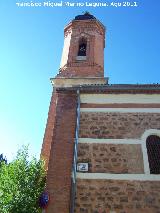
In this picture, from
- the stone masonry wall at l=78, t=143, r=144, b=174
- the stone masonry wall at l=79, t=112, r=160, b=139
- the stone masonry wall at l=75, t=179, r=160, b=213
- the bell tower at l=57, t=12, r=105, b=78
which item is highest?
the bell tower at l=57, t=12, r=105, b=78

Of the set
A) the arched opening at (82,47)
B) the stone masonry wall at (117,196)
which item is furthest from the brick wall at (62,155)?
the arched opening at (82,47)

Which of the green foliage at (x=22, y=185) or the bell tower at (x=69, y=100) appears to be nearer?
the bell tower at (x=69, y=100)

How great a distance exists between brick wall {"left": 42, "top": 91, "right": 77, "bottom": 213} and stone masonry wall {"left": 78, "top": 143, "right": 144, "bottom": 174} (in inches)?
19.3

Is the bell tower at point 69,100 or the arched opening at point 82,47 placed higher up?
the arched opening at point 82,47

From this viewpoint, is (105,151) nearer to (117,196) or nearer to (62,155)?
(62,155)

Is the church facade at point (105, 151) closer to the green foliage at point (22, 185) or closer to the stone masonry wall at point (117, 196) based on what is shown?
the stone masonry wall at point (117, 196)

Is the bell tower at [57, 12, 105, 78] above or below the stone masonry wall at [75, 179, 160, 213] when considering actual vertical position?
above

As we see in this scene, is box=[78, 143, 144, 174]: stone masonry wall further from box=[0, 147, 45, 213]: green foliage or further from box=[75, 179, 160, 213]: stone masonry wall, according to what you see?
box=[0, 147, 45, 213]: green foliage

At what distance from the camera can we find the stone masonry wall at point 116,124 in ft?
33.9

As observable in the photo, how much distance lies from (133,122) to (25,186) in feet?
14.4

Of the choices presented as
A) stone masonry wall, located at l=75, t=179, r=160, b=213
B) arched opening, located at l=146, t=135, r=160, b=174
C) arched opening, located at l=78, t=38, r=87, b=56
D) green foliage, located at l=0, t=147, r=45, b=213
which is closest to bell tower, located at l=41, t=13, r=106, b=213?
arched opening, located at l=78, t=38, r=87, b=56

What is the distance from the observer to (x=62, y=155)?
32.3ft

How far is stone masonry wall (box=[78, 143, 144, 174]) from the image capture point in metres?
9.55

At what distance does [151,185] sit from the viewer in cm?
915
